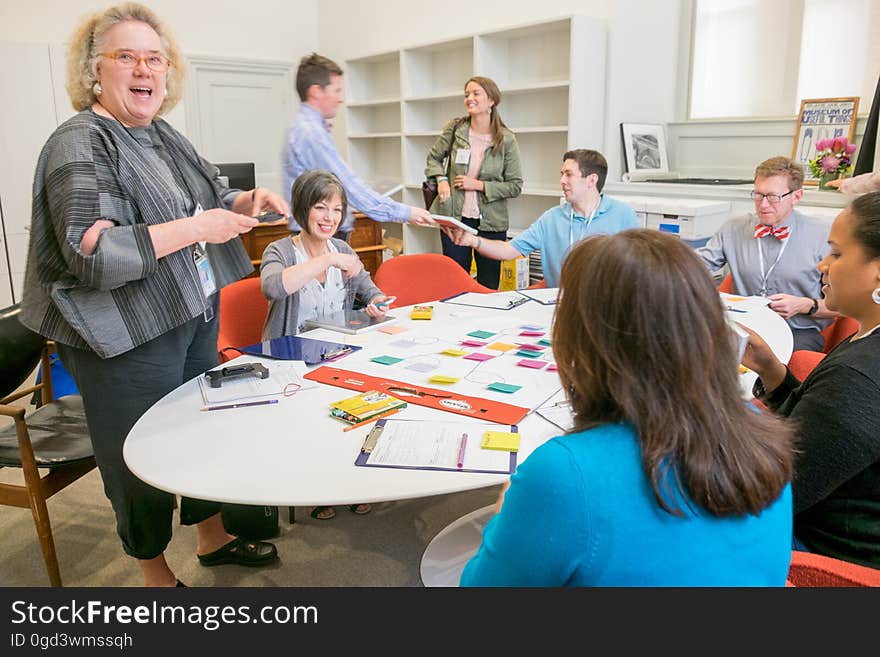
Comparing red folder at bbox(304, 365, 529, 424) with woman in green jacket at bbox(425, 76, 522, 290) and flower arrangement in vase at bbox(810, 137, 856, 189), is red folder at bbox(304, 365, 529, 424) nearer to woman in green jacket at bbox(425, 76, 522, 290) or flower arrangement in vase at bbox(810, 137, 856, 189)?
woman in green jacket at bbox(425, 76, 522, 290)

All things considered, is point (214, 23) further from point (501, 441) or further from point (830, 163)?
point (501, 441)

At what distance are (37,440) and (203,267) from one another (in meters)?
0.90

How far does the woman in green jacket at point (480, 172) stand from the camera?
4.55 metres

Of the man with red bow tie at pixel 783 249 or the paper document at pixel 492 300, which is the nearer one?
the paper document at pixel 492 300

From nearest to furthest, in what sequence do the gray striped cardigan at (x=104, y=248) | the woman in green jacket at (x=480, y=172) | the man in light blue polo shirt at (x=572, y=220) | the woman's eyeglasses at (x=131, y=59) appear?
the gray striped cardigan at (x=104, y=248) → the woman's eyeglasses at (x=131, y=59) → the man in light blue polo shirt at (x=572, y=220) → the woman in green jacket at (x=480, y=172)

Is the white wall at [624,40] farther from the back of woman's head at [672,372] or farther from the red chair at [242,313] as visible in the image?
the back of woman's head at [672,372]

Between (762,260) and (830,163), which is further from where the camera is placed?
(830,163)

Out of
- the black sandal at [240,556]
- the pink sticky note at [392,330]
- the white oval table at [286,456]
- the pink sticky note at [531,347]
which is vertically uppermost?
the pink sticky note at [392,330]

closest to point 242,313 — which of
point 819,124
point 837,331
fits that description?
point 837,331

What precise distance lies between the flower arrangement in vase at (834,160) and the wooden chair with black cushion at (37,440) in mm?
4094

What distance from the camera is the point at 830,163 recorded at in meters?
4.02

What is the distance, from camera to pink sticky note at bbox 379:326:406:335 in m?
2.36

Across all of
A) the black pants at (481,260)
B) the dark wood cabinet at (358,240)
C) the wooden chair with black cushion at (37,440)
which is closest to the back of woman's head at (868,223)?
the wooden chair with black cushion at (37,440)
